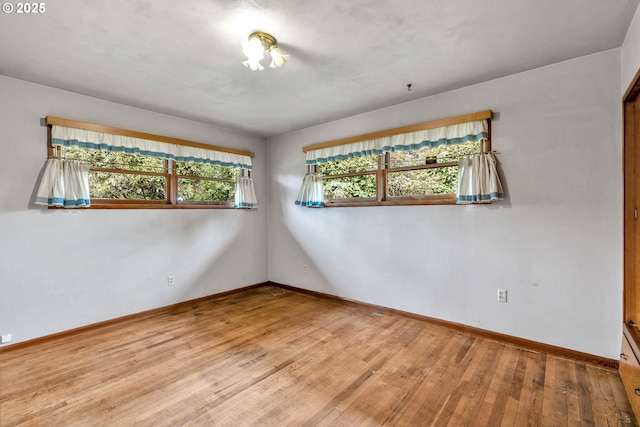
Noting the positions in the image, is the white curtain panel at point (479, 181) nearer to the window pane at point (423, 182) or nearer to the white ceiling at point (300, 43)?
the window pane at point (423, 182)

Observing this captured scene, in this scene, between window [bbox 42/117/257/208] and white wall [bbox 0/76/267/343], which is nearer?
white wall [bbox 0/76/267/343]

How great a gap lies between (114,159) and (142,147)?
1.06 ft

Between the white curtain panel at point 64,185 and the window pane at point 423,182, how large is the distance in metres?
3.37

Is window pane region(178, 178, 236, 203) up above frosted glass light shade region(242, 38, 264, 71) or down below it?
below

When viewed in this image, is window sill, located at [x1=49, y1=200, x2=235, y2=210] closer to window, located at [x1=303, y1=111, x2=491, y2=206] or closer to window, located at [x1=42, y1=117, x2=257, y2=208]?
window, located at [x1=42, y1=117, x2=257, y2=208]

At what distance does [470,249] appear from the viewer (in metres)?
2.98

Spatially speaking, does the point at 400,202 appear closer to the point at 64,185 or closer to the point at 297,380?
the point at 297,380

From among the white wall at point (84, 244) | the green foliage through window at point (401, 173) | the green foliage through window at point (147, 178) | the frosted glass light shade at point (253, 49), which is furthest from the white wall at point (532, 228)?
the white wall at point (84, 244)

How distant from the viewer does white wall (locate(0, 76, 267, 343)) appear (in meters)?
2.69

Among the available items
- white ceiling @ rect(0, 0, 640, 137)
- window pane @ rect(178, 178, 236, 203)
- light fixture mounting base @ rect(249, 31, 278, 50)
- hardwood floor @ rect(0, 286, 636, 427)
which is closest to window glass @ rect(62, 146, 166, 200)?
window pane @ rect(178, 178, 236, 203)

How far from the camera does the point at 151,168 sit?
366cm

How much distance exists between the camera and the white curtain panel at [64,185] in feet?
9.14

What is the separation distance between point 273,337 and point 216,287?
5.61 ft

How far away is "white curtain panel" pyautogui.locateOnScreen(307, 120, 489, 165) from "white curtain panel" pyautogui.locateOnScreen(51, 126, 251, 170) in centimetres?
123
